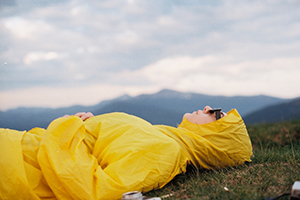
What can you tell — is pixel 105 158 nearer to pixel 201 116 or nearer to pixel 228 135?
pixel 201 116

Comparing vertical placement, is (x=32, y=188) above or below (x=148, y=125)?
below

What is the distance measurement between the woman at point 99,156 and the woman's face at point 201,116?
22 centimetres

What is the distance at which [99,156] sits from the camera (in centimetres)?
292

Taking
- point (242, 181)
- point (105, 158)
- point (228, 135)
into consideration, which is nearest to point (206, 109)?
point (228, 135)

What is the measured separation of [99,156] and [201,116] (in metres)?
1.48

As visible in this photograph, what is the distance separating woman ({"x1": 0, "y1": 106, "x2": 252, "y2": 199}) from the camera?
8.38 ft

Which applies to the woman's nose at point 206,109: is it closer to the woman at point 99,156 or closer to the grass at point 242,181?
the woman at point 99,156

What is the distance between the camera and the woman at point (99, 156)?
2553mm

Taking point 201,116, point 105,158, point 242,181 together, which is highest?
point 201,116

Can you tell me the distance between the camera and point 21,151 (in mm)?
2672

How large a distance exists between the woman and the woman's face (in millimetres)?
217

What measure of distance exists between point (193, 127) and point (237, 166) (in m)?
0.74

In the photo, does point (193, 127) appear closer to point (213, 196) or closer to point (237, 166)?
point (237, 166)

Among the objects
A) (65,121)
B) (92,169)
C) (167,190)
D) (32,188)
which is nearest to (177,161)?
(167,190)
